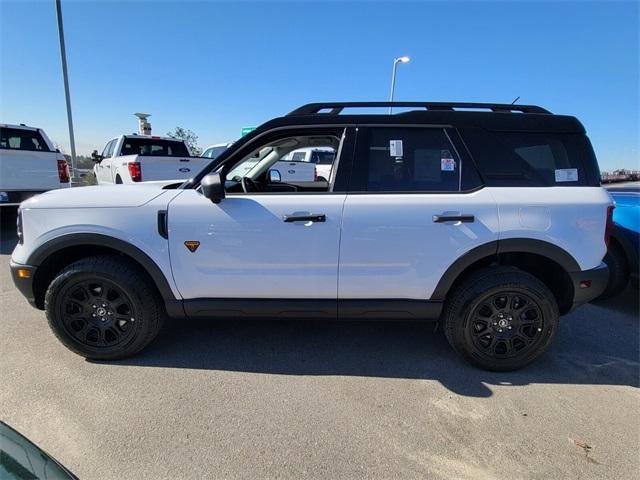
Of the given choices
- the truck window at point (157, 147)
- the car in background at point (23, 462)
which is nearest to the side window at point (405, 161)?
the car in background at point (23, 462)

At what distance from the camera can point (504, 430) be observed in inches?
91.7

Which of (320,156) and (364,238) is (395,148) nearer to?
(364,238)

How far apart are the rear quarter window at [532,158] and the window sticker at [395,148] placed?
1.57ft

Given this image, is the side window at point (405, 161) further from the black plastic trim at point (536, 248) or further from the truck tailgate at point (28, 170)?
the truck tailgate at point (28, 170)

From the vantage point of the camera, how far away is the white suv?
2705 millimetres

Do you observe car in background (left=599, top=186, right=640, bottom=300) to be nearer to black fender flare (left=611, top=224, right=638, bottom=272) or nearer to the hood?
black fender flare (left=611, top=224, right=638, bottom=272)

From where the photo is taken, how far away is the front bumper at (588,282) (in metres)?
2.80

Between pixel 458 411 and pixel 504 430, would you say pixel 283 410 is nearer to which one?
pixel 458 411

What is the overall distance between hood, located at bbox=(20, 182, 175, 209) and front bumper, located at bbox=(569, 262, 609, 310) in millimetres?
3129

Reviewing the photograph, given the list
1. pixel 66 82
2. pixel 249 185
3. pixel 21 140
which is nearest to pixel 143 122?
pixel 66 82

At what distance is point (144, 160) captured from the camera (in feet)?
29.3

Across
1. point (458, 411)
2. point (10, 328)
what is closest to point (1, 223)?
point (10, 328)

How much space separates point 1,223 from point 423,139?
9744 mm

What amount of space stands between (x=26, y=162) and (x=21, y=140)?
0.94 metres
